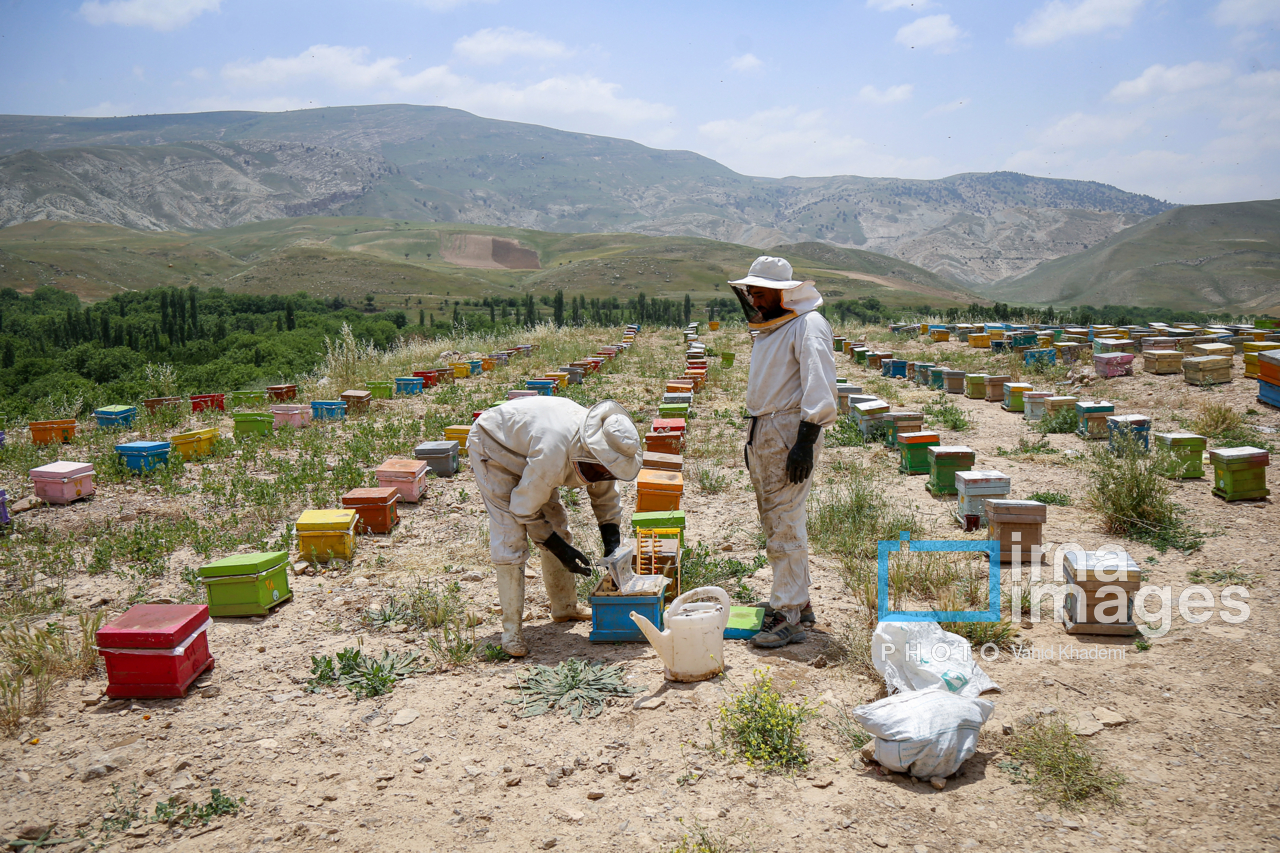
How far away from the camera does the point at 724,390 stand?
685 inches

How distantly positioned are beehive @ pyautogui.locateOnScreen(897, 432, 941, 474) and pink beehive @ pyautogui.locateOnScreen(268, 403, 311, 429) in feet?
33.6

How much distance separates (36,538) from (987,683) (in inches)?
361

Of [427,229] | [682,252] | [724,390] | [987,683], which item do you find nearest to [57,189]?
[427,229]

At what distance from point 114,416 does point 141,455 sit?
3.45 meters

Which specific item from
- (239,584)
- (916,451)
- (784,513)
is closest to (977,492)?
(916,451)

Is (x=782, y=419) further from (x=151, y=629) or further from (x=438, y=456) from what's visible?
(x=438, y=456)

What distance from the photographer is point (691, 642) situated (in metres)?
4.37

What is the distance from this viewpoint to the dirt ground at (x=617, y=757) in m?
3.15

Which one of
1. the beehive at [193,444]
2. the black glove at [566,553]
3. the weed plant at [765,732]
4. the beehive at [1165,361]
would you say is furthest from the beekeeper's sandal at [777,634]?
the beehive at [1165,361]

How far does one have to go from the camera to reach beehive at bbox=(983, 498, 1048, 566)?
6180 millimetres

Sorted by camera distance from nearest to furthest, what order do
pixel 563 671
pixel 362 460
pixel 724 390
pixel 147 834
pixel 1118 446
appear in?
pixel 147 834
pixel 563 671
pixel 1118 446
pixel 362 460
pixel 724 390

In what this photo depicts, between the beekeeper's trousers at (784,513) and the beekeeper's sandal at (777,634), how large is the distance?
6 centimetres

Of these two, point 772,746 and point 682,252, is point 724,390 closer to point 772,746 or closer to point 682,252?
point 772,746

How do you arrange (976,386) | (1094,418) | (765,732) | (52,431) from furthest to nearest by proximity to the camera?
(976,386) < (52,431) < (1094,418) < (765,732)
